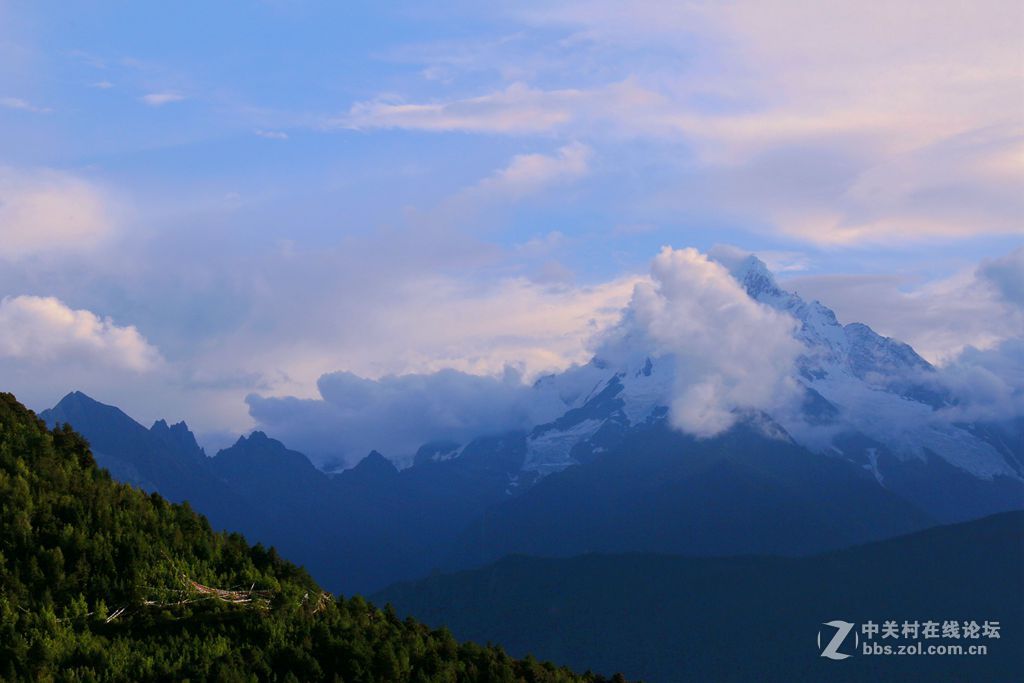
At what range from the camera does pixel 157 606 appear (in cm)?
7144

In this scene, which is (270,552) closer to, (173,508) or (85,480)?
(173,508)

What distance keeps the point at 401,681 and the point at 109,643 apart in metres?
17.4

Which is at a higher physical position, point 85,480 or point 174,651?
point 85,480

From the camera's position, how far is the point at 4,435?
86.8 meters

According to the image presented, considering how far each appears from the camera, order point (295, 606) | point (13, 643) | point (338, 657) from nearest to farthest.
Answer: point (13, 643) → point (338, 657) → point (295, 606)

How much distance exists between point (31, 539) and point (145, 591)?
8126 mm

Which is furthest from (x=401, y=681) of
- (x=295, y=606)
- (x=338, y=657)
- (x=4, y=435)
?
(x=4, y=435)

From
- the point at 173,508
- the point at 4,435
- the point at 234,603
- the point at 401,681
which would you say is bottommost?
the point at 401,681

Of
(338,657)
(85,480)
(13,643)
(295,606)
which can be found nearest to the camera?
(13,643)

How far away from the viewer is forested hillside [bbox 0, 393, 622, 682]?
6525cm

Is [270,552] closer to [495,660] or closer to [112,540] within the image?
[112,540]

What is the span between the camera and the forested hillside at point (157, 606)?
65.2 meters

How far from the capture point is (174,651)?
66562 millimetres

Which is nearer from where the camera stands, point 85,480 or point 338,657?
point 338,657
